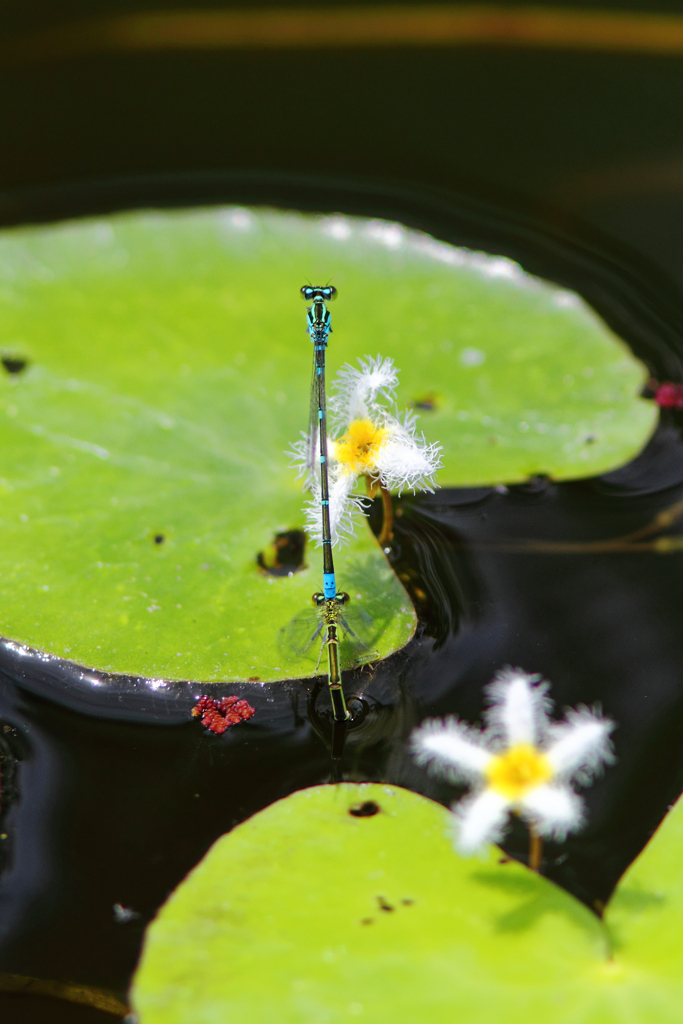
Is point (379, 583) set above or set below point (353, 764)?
above

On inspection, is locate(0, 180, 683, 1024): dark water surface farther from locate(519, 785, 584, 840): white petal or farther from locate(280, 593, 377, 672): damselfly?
locate(519, 785, 584, 840): white petal

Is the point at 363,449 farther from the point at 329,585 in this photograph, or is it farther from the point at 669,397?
the point at 669,397

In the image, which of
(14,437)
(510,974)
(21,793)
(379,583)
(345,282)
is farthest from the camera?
(345,282)

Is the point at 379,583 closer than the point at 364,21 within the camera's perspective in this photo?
Yes

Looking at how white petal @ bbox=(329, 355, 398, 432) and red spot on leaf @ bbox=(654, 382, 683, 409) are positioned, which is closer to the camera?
white petal @ bbox=(329, 355, 398, 432)

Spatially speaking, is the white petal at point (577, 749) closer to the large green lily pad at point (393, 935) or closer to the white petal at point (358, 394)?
the large green lily pad at point (393, 935)

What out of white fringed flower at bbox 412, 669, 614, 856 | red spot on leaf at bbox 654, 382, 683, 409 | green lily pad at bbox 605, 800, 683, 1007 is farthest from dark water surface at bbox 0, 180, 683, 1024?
white fringed flower at bbox 412, 669, 614, 856

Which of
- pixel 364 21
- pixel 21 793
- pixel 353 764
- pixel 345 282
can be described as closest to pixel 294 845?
pixel 353 764

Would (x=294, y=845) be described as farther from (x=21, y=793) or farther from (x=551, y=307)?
(x=551, y=307)

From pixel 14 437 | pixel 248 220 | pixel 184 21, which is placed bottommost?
pixel 14 437
